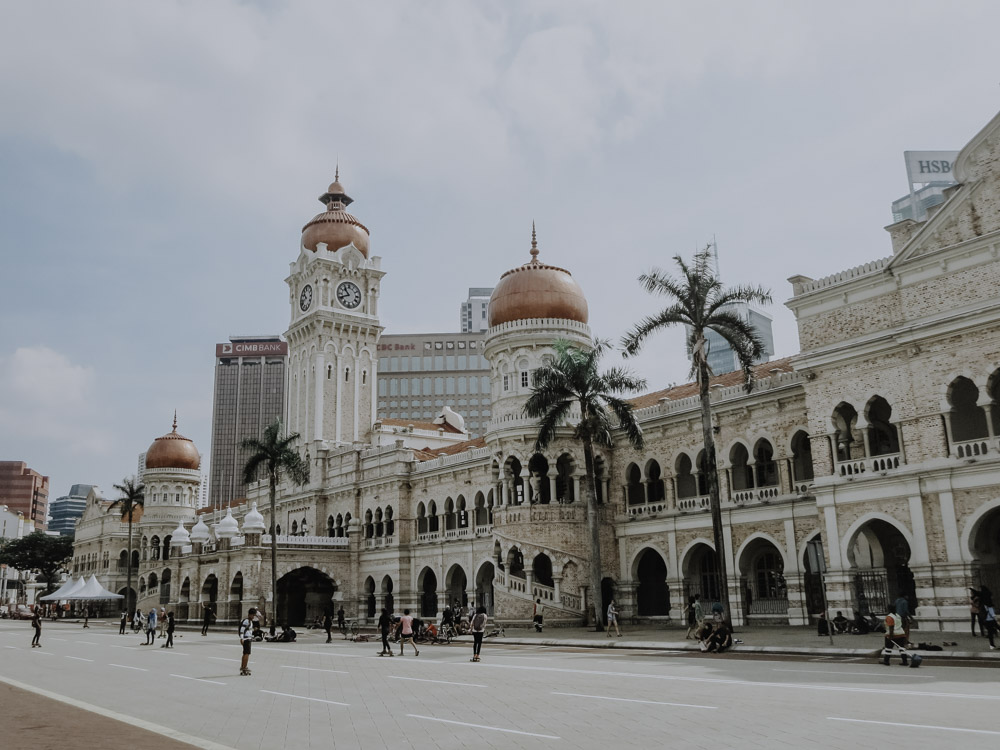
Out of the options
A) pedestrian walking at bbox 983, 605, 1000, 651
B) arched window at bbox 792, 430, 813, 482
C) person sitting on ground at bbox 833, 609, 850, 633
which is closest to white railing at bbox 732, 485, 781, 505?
arched window at bbox 792, 430, 813, 482

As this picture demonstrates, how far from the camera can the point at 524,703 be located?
42.8ft

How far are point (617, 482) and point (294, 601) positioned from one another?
24359 millimetres

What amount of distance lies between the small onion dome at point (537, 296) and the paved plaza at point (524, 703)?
2082cm

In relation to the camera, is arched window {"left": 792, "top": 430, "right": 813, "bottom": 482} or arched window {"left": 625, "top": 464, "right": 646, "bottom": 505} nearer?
arched window {"left": 792, "top": 430, "right": 813, "bottom": 482}

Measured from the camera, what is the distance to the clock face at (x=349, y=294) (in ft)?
207

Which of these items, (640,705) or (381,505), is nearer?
(640,705)

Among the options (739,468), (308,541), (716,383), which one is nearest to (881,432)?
(739,468)

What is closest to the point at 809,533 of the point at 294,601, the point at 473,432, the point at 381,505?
the point at 381,505

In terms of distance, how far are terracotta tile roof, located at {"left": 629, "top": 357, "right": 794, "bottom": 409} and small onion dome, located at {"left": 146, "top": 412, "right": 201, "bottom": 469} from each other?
49282mm

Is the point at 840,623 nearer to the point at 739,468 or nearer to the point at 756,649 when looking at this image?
the point at 756,649

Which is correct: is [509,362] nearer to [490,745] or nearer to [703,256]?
[703,256]

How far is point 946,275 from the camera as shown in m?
25.2

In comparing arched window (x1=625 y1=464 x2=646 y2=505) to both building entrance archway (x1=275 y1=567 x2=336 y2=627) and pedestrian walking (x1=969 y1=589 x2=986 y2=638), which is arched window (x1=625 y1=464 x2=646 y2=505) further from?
building entrance archway (x1=275 y1=567 x2=336 y2=627)

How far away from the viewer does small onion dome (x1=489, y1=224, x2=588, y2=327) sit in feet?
133
